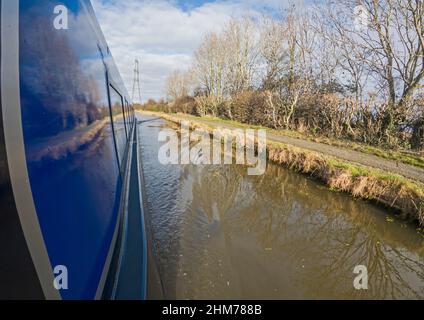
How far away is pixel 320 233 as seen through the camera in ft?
17.4

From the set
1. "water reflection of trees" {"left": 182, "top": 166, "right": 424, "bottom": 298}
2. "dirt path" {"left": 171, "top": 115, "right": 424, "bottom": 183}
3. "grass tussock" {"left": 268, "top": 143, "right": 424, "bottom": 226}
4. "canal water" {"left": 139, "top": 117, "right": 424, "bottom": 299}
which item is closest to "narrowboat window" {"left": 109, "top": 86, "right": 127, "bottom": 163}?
"canal water" {"left": 139, "top": 117, "right": 424, "bottom": 299}

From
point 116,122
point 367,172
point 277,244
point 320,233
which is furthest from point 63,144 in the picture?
point 367,172

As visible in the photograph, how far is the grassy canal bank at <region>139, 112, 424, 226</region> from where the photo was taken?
5786 mm

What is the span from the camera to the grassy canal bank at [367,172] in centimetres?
579

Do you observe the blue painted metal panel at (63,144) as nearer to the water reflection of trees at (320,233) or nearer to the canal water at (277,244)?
the canal water at (277,244)

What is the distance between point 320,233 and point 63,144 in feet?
16.7

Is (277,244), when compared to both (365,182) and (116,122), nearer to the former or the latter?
(365,182)

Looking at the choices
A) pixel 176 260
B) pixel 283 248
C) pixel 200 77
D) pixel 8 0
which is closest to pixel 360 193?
pixel 283 248

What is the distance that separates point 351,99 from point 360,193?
8047 mm

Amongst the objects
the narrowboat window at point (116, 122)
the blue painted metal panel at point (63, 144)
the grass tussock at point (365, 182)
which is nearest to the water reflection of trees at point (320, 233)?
the grass tussock at point (365, 182)

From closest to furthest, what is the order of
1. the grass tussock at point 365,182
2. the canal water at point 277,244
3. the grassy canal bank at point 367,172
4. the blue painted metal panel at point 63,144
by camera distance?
the blue painted metal panel at point 63,144 → the canal water at point 277,244 → the grass tussock at point 365,182 → the grassy canal bank at point 367,172

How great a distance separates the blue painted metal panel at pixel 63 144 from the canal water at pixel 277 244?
76.2 inches

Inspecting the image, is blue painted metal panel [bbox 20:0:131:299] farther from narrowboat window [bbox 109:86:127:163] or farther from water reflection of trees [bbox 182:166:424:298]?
water reflection of trees [bbox 182:166:424:298]

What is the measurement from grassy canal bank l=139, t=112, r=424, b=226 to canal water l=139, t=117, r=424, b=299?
33 cm
